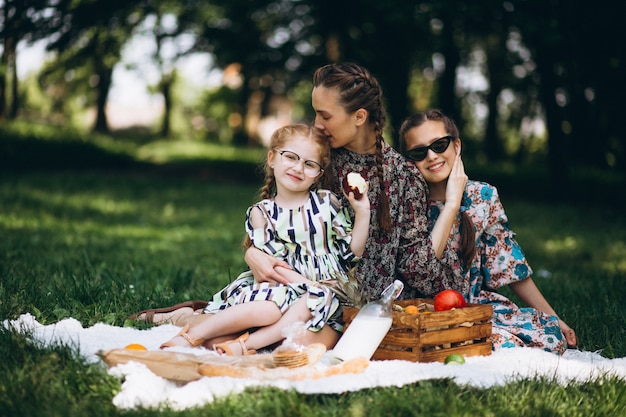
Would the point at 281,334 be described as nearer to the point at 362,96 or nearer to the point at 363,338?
the point at 363,338

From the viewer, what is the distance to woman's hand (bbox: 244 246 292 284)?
3572mm

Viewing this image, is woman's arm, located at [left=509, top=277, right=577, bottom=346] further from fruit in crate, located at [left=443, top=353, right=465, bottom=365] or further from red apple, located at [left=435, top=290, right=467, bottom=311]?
fruit in crate, located at [left=443, top=353, right=465, bottom=365]

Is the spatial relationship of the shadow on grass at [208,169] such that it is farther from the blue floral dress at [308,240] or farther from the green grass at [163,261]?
the blue floral dress at [308,240]

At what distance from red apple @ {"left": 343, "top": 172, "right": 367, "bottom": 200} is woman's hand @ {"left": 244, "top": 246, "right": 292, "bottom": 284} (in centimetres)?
52

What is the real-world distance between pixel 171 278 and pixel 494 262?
2603 millimetres

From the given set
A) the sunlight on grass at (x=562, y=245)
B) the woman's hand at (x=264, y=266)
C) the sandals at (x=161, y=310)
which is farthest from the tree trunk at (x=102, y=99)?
the woman's hand at (x=264, y=266)

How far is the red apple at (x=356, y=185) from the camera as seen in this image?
11.6 feet

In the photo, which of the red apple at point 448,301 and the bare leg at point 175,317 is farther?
the bare leg at point 175,317

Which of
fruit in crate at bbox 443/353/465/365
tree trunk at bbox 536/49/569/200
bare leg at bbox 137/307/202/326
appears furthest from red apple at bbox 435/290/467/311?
tree trunk at bbox 536/49/569/200

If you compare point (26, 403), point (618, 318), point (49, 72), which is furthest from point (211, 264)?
point (49, 72)

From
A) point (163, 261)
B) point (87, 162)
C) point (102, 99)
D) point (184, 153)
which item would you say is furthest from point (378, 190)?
point (102, 99)

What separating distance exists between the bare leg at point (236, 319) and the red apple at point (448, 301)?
31.7 inches

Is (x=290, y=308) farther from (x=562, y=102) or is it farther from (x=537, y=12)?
(x=562, y=102)

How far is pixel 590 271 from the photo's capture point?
22.9 ft
